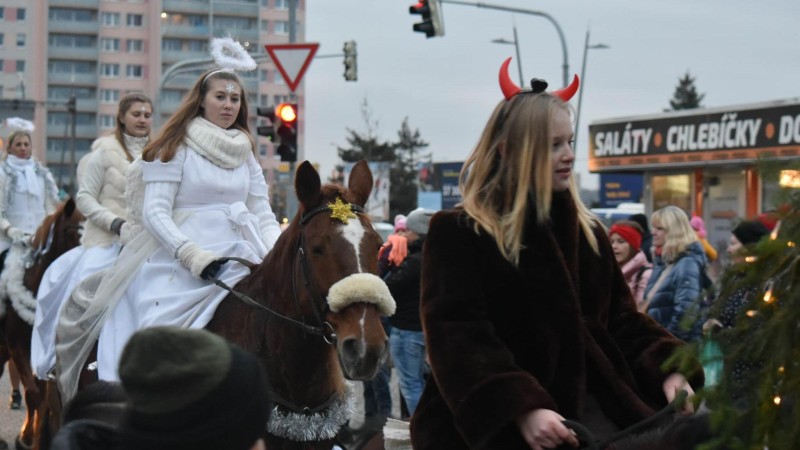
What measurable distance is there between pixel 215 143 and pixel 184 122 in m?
0.23

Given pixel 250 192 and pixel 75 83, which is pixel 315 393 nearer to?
pixel 250 192

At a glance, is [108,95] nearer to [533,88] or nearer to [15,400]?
[15,400]

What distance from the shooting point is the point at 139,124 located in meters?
8.59

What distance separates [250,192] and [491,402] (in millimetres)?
3645

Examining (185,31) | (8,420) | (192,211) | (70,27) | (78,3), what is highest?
(78,3)

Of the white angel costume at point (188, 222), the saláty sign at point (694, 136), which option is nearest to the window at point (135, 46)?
the saláty sign at point (694, 136)

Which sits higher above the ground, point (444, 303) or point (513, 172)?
point (513, 172)

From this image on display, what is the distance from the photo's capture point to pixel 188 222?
662 centimetres

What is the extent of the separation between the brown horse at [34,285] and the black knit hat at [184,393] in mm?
7784

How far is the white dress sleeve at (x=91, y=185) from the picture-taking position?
8.30 meters

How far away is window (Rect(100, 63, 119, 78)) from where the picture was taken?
388ft

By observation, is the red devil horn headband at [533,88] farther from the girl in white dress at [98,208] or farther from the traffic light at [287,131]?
the traffic light at [287,131]

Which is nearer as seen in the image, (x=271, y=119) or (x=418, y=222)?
(x=418, y=222)

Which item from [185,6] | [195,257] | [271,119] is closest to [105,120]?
[185,6]
